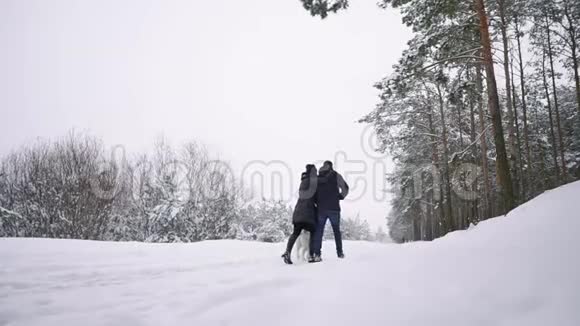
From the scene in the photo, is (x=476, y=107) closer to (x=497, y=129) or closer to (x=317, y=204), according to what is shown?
(x=497, y=129)

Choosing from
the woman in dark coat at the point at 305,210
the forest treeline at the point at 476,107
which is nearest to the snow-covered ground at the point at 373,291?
the woman in dark coat at the point at 305,210

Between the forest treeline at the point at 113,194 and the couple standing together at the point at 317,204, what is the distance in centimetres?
1605

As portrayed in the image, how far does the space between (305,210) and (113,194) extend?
1963cm

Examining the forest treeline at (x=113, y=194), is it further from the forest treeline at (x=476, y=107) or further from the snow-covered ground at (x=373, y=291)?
the snow-covered ground at (x=373, y=291)

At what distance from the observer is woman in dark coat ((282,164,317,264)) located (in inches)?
223

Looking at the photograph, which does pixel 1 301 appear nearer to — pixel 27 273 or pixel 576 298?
pixel 27 273

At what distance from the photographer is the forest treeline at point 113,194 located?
728 inches

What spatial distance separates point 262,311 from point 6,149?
27.8m

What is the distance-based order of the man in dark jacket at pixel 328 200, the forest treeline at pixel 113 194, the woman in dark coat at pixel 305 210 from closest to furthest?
the woman in dark coat at pixel 305 210 < the man in dark jacket at pixel 328 200 < the forest treeline at pixel 113 194

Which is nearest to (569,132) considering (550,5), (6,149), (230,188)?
(550,5)

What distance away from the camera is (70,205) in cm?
1872

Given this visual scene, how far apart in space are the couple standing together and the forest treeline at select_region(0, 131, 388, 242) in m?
16.0

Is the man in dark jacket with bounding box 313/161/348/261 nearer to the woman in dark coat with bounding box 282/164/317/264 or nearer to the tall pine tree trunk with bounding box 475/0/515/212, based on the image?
the woman in dark coat with bounding box 282/164/317/264

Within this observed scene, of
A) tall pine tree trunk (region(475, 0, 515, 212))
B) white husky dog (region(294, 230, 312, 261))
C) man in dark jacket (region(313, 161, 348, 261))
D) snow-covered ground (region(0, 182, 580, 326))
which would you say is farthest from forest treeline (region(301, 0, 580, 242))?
snow-covered ground (region(0, 182, 580, 326))
